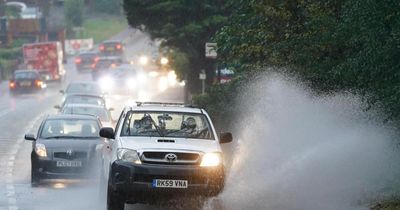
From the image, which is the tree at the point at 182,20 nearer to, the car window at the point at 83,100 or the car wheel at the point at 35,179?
the car window at the point at 83,100

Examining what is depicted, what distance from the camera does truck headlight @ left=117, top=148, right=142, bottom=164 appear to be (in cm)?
1408

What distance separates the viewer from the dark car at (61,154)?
1966cm

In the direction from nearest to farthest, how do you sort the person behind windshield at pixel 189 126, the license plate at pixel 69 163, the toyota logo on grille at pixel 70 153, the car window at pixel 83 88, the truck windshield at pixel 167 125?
the truck windshield at pixel 167 125
the person behind windshield at pixel 189 126
the license plate at pixel 69 163
the toyota logo on grille at pixel 70 153
the car window at pixel 83 88

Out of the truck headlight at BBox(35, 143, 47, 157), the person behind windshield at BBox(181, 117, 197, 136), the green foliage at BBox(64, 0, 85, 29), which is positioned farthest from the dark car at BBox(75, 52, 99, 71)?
the person behind windshield at BBox(181, 117, 197, 136)

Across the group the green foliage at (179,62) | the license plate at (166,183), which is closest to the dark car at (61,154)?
the license plate at (166,183)

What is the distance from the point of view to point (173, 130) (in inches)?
604

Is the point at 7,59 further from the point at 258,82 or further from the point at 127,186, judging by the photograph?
the point at 127,186

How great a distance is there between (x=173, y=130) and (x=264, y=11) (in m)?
7.37

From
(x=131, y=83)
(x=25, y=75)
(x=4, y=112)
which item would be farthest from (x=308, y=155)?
(x=25, y=75)

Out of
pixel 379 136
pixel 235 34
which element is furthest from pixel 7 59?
pixel 379 136

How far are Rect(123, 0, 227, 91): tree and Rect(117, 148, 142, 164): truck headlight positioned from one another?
2450 centimetres

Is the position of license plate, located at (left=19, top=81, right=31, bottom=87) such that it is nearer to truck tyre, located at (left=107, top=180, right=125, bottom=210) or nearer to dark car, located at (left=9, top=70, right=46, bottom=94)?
dark car, located at (left=9, top=70, right=46, bottom=94)

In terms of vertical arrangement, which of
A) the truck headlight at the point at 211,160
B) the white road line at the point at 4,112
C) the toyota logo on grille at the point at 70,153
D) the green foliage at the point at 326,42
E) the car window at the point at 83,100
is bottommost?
the white road line at the point at 4,112

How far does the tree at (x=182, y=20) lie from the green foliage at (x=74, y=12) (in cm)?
7734
